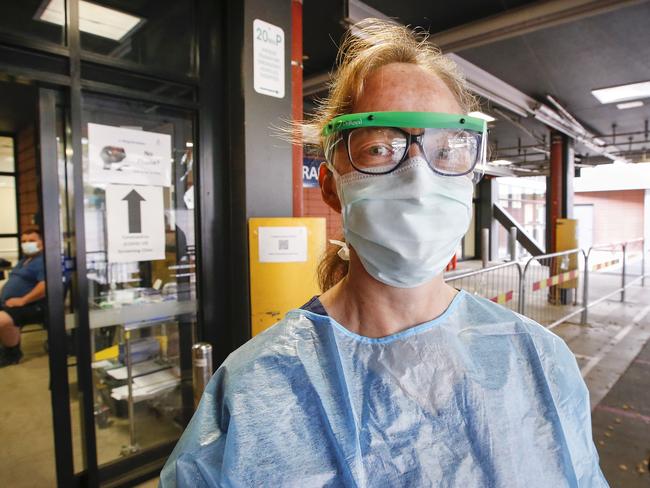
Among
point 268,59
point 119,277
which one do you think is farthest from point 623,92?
point 119,277

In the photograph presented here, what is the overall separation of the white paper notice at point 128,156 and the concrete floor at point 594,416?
1.42 m

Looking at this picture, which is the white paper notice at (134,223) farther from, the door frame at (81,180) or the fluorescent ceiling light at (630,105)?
the fluorescent ceiling light at (630,105)

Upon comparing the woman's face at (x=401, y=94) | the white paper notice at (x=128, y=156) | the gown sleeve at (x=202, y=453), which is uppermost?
the white paper notice at (x=128, y=156)

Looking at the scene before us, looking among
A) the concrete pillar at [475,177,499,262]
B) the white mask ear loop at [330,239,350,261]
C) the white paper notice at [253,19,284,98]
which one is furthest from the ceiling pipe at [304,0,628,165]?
the concrete pillar at [475,177,499,262]

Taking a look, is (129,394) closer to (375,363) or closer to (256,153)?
(256,153)

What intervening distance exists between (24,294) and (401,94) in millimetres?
5139

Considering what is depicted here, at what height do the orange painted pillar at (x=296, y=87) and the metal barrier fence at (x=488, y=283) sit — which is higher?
the orange painted pillar at (x=296, y=87)

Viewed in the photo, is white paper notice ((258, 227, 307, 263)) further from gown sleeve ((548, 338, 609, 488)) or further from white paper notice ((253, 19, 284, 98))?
gown sleeve ((548, 338, 609, 488))

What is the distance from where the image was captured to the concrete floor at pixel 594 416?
268 centimetres

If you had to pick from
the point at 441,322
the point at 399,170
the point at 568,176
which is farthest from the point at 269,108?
the point at 568,176

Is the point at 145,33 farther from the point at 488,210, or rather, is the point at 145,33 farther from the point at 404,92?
the point at 488,210

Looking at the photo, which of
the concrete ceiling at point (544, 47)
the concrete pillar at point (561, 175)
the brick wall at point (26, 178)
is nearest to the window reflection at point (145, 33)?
the concrete ceiling at point (544, 47)

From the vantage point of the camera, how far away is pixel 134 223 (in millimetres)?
2488

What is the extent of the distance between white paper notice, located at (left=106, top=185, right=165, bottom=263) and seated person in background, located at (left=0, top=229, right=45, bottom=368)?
8.73 feet
